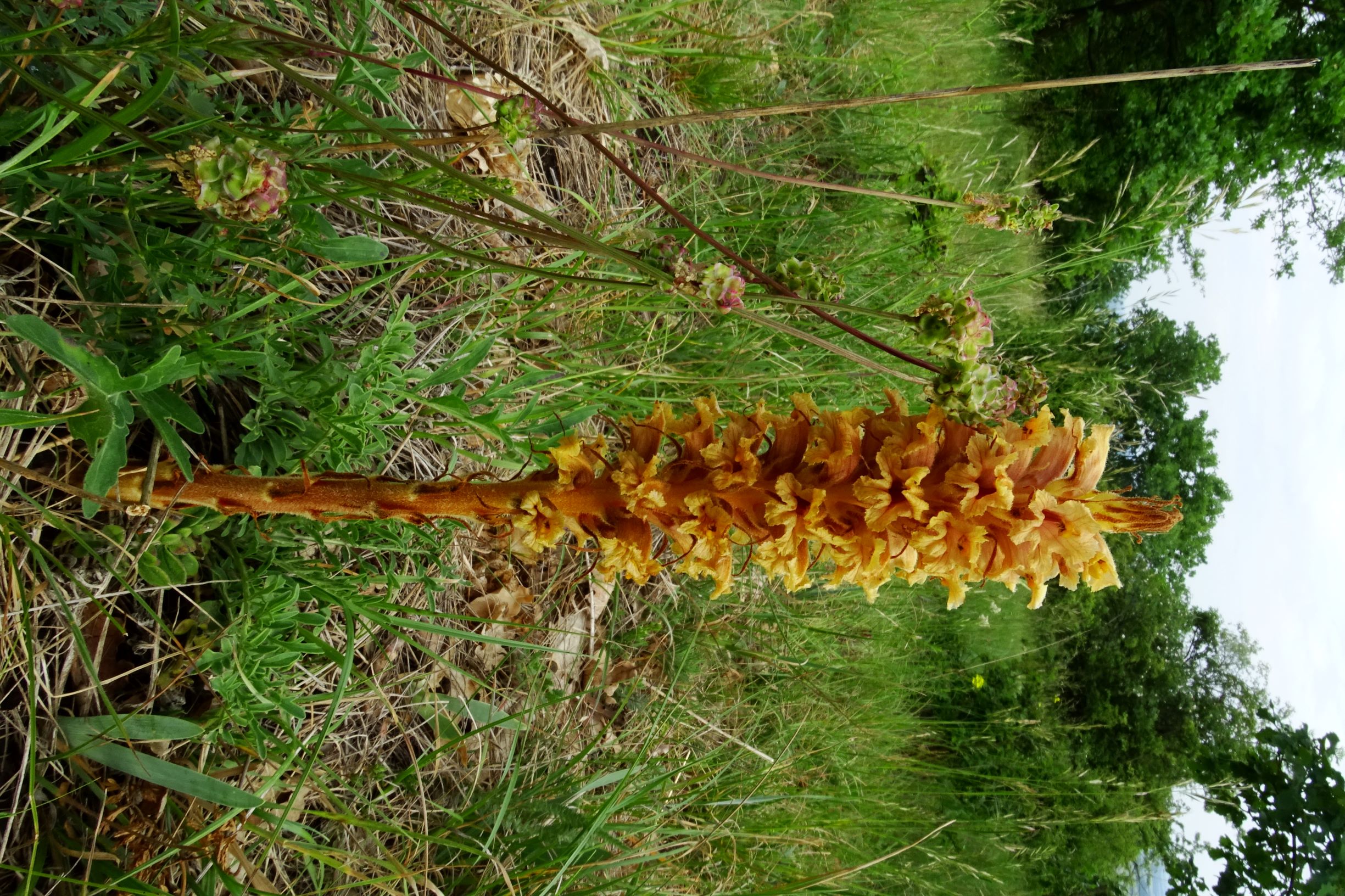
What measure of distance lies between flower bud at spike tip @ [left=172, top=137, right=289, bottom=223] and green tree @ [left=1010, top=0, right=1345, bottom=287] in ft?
30.6

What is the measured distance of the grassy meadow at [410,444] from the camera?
5.74ft

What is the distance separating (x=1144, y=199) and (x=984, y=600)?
26.5ft

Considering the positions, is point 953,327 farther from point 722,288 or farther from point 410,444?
point 410,444

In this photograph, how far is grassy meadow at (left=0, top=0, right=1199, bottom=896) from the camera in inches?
68.9

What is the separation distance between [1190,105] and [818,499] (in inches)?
456

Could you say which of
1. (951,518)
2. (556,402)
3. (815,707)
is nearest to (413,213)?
(556,402)

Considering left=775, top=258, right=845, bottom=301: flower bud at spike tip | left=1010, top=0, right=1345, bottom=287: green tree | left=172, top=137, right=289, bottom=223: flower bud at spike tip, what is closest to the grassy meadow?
left=172, top=137, right=289, bottom=223: flower bud at spike tip

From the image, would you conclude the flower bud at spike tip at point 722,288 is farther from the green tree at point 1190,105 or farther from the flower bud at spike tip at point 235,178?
the green tree at point 1190,105

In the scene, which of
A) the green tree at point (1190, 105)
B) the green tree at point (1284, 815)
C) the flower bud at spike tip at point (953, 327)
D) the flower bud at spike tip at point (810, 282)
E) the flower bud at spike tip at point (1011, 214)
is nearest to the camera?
the flower bud at spike tip at point (953, 327)

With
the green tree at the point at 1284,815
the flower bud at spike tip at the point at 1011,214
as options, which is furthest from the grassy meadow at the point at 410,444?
the green tree at the point at 1284,815

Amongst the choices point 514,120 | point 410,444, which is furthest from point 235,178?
point 410,444

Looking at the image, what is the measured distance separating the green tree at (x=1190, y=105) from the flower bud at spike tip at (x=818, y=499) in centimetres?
866

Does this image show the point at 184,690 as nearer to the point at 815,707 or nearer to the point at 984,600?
the point at 815,707

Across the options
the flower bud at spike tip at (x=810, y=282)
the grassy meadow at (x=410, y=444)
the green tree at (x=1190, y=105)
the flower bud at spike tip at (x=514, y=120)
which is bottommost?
the grassy meadow at (x=410, y=444)
